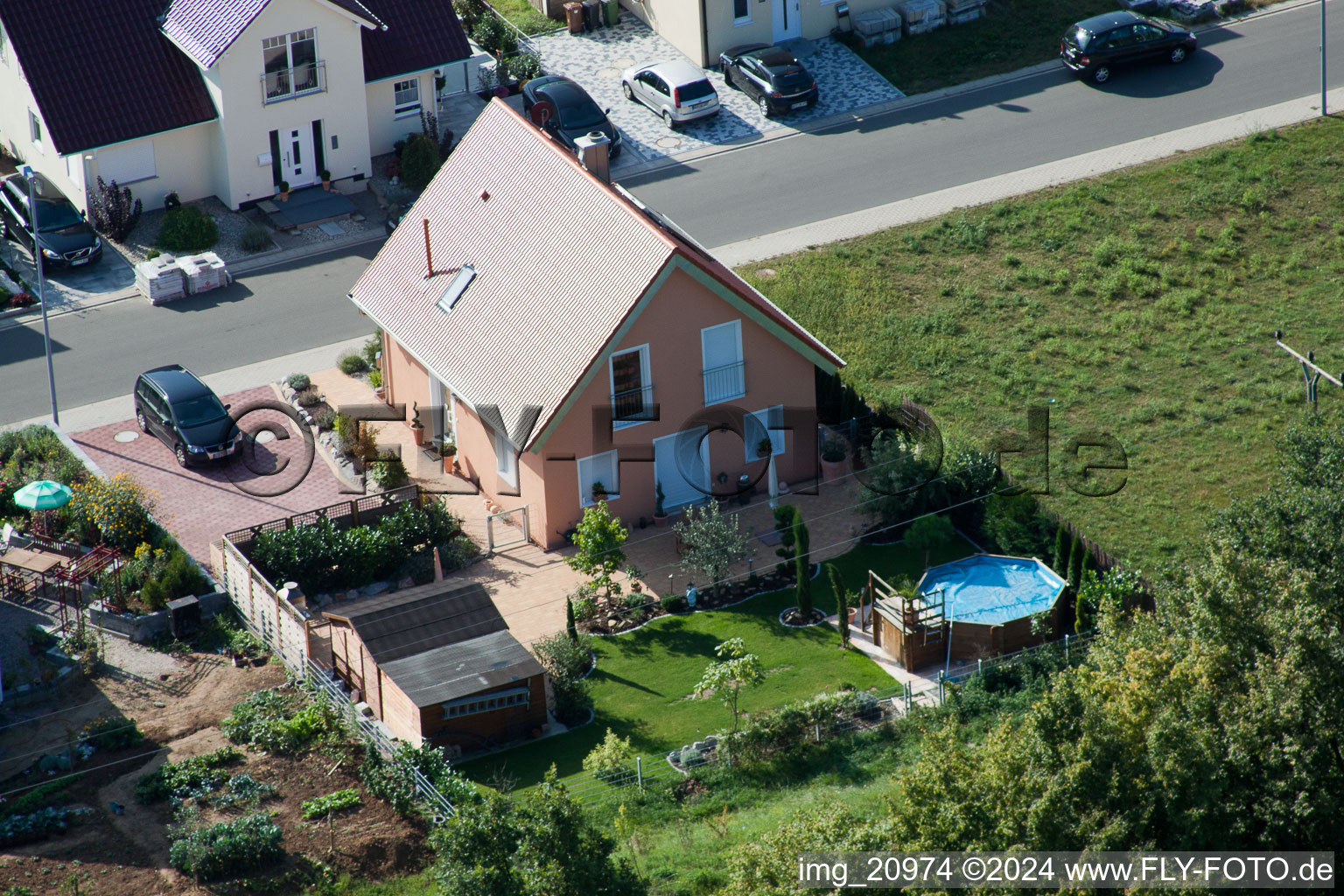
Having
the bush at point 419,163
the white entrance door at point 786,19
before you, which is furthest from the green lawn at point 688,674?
the white entrance door at point 786,19

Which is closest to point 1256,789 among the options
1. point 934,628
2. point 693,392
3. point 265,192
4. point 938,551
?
point 934,628

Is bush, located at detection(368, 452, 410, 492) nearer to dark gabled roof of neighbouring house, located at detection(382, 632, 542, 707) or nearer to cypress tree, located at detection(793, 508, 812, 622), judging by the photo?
dark gabled roof of neighbouring house, located at detection(382, 632, 542, 707)

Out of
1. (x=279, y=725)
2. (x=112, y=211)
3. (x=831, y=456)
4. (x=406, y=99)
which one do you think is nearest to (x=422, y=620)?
(x=279, y=725)

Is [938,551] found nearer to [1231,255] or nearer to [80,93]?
[1231,255]

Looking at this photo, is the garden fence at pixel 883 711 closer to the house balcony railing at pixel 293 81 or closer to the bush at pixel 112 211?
the bush at pixel 112 211

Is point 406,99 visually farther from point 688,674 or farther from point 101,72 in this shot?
point 688,674

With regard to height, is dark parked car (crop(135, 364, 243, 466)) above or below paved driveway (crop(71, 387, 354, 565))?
above

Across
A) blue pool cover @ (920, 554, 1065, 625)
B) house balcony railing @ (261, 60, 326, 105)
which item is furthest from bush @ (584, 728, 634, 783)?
house balcony railing @ (261, 60, 326, 105)
